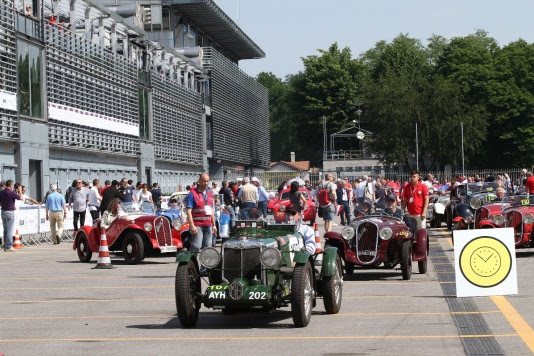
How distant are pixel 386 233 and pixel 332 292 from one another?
5.33 metres

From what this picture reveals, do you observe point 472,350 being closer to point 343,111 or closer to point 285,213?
point 285,213

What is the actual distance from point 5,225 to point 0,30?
11723mm

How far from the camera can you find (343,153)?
124062mm

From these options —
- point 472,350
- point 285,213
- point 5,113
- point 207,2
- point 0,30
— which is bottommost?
point 472,350

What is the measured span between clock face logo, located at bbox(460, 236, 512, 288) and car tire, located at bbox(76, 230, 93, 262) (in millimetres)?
12173

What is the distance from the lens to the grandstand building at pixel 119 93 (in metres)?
42.8

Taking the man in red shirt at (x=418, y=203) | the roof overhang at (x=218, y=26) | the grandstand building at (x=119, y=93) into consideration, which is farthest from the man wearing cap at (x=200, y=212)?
the roof overhang at (x=218, y=26)

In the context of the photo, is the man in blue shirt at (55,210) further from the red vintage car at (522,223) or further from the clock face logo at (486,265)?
the clock face logo at (486,265)

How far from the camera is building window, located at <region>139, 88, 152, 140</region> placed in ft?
207

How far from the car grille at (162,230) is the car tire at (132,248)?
15.8 inches

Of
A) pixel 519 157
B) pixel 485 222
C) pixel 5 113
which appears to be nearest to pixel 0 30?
pixel 5 113

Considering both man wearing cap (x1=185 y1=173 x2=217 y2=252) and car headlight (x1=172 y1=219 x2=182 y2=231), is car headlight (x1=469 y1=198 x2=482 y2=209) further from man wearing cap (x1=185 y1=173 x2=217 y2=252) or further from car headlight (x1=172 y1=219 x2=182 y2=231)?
man wearing cap (x1=185 y1=173 x2=217 y2=252)

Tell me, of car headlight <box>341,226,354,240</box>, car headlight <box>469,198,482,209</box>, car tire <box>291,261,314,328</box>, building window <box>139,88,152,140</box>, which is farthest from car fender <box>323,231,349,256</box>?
building window <box>139,88,152,140</box>

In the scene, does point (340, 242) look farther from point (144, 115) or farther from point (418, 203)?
point (144, 115)
